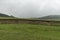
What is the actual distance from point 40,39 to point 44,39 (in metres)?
0.86

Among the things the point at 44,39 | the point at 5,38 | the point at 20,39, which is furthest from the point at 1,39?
the point at 44,39

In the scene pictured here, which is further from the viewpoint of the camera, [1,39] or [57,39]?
[57,39]

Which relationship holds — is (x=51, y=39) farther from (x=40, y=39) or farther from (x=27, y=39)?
(x=27, y=39)

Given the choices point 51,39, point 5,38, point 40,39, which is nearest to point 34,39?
point 40,39

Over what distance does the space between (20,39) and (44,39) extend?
5019 mm

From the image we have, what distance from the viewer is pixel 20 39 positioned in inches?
1223

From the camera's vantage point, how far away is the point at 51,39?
105 feet

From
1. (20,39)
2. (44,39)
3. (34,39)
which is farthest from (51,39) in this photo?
(20,39)

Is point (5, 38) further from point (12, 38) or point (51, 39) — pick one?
point (51, 39)

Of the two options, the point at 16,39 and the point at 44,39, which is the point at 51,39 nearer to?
the point at 44,39

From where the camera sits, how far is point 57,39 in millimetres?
32594

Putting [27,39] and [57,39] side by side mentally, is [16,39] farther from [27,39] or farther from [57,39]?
[57,39]

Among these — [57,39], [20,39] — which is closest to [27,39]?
[20,39]

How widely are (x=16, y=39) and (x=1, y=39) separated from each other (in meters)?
3.00
